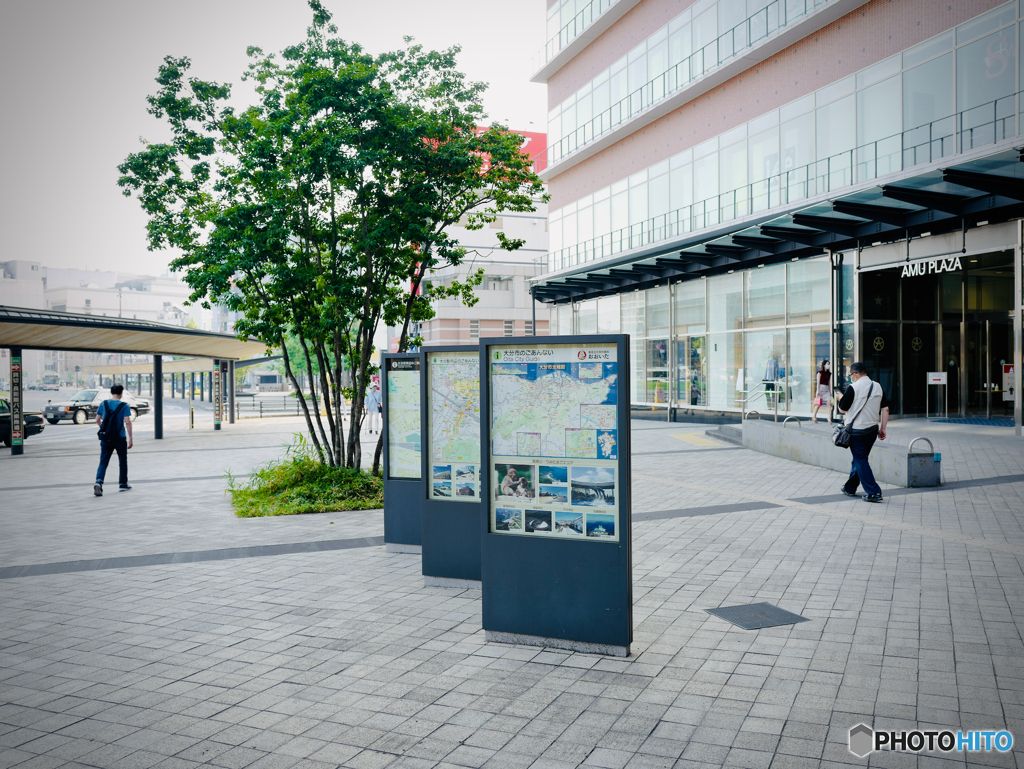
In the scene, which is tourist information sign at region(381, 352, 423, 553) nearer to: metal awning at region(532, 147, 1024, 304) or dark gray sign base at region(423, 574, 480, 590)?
dark gray sign base at region(423, 574, 480, 590)

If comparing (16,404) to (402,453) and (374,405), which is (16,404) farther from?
(402,453)

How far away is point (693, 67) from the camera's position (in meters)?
24.7

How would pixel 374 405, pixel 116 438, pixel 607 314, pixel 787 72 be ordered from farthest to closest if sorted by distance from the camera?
pixel 607 314
pixel 787 72
pixel 374 405
pixel 116 438

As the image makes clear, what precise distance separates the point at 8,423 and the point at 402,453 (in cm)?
2052

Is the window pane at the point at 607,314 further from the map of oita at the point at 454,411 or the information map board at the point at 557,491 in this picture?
the information map board at the point at 557,491

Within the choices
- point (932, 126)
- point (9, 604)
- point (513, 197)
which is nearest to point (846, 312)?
point (932, 126)

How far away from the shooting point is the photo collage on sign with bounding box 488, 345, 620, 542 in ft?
14.8

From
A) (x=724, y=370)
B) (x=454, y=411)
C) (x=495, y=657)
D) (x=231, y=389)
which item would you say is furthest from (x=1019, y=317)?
(x=231, y=389)

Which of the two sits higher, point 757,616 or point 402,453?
point 402,453

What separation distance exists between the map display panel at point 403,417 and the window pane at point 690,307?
771 inches

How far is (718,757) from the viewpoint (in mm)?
3428

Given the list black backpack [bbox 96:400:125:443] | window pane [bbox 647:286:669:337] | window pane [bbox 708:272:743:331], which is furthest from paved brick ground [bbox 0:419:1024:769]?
window pane [bbox 647:286:669:337]

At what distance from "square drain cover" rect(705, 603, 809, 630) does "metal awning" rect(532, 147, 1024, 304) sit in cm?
1205

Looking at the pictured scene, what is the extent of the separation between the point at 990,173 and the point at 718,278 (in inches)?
408
